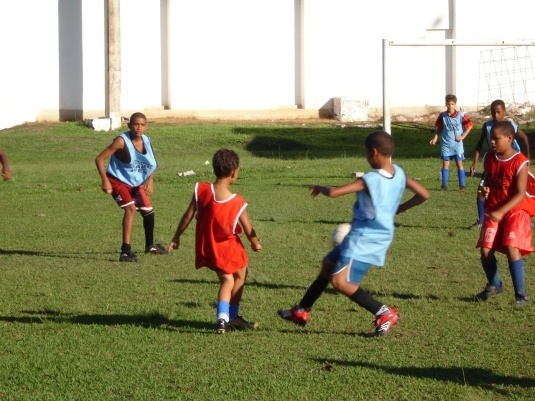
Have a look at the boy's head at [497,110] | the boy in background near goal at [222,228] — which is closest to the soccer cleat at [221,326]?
the boy in background near goal at [222,228]

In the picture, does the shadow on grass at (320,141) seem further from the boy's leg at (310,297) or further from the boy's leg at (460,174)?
the boy's leg at (310,297)

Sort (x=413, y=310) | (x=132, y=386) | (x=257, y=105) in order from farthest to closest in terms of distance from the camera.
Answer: (x=257, y=105)
(x=413, y=310)
(x=132, y=386)

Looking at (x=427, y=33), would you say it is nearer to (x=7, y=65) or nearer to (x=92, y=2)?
(x=92, y=2)

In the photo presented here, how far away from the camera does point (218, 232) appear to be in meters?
7.32

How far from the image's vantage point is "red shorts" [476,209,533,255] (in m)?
8.26

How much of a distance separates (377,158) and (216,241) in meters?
1.31

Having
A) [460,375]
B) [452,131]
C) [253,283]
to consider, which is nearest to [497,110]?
[253,283]

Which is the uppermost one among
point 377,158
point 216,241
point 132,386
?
point 377,158

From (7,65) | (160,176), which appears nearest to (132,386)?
(160,176)

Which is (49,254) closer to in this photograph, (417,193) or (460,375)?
(417,193)

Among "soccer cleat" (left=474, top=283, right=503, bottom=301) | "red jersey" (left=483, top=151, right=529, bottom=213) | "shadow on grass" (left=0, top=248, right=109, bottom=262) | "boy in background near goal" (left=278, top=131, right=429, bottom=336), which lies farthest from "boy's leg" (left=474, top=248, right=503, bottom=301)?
"shadow on grass" (left=0, top=248, right=109, bottom=262)

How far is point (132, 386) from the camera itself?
20.0ft

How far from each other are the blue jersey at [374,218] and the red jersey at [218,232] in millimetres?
807

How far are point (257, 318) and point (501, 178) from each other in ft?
7.62
